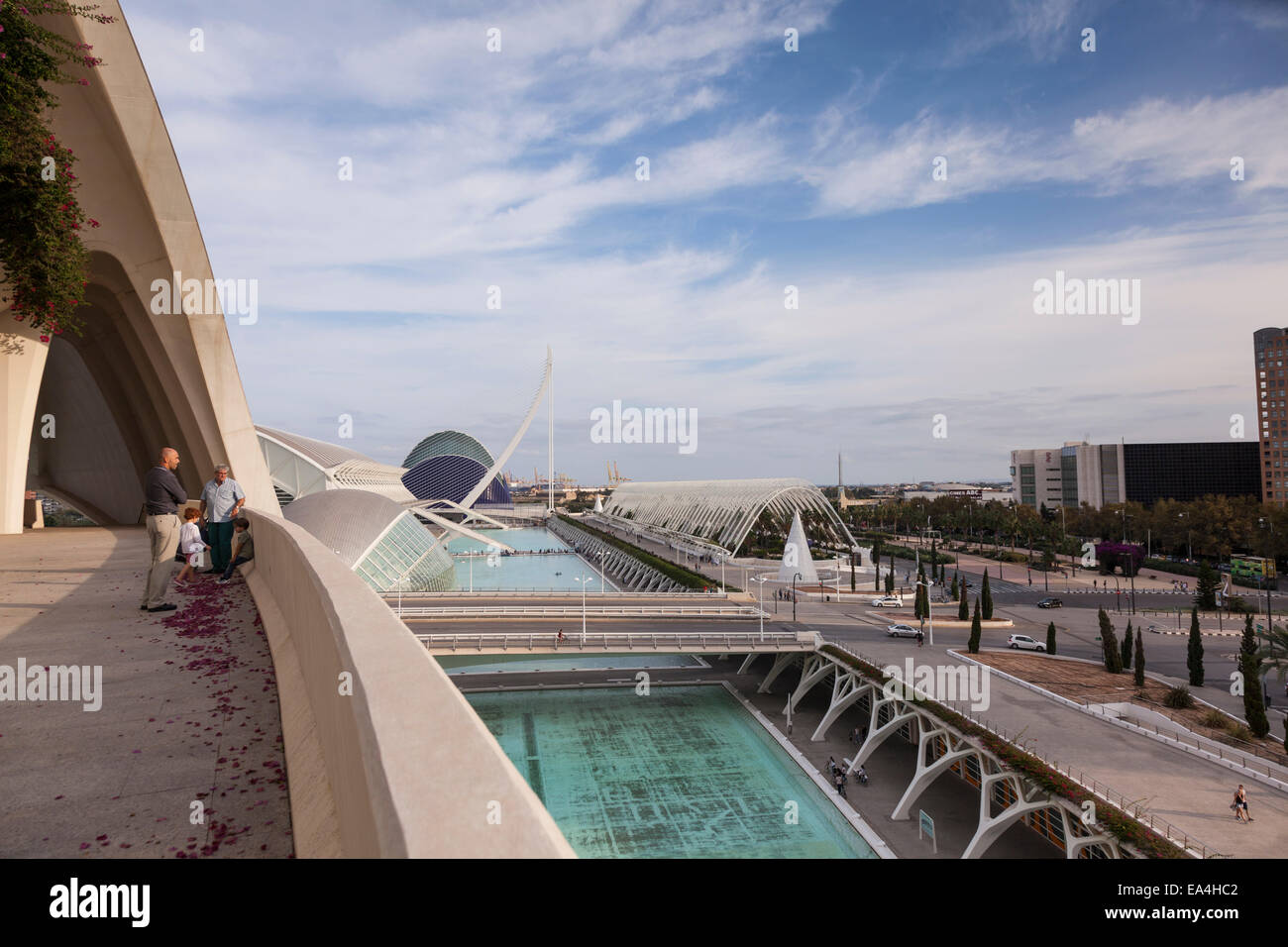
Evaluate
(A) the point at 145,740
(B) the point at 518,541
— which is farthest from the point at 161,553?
(B) the point at 518,541

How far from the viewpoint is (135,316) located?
16.4 metres

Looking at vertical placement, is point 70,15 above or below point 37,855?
above

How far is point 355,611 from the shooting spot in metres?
4.06

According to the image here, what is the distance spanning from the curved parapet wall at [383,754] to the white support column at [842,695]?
73.8 feet

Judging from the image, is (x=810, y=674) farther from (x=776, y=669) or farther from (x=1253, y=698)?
(x=1253, y=698)

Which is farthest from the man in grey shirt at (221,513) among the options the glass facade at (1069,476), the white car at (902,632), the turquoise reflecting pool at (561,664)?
the glass facade at (1069,476)

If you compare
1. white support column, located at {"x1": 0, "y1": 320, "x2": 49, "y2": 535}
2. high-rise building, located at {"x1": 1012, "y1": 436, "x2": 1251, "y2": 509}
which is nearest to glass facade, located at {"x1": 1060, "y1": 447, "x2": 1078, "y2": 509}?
high-rise building, located at {"x1": 1012, "y1": 436, "x2": 1251, "y2": 509}

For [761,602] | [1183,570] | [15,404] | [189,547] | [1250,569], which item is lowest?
[1183,570]

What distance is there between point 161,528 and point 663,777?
17350 mm

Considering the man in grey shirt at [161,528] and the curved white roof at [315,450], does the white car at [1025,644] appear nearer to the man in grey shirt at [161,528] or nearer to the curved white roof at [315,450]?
the man in grey shirt at [161,528]

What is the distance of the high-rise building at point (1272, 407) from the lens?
6588 centimetres
